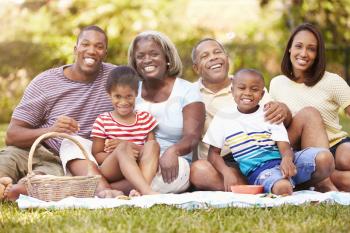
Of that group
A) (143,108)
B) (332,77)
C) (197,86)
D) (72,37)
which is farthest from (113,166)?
(72,37)

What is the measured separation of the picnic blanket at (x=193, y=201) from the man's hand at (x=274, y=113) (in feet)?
2.08

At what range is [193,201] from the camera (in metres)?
4.47

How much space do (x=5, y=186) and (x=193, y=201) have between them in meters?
1.35

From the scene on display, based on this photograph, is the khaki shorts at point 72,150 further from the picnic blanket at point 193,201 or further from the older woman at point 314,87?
the older woman at point 314,87

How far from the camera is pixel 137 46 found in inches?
212

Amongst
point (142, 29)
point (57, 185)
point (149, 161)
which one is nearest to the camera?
point (57, 185)

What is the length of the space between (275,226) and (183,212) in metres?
0.63

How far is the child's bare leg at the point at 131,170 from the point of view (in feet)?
15.9

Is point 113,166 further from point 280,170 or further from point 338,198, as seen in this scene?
point 338,198

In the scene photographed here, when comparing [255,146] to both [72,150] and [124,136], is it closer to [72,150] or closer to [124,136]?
[124,136]

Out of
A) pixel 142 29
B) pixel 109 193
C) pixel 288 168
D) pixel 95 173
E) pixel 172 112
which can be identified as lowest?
pixel 109 193

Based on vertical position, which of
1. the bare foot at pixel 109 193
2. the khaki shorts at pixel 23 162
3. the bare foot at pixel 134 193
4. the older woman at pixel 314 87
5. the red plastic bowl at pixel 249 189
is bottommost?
the bare foot at pixel 109 193

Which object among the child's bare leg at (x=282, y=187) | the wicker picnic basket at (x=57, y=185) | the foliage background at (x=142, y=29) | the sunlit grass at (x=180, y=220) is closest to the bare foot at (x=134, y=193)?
the wicker picnic basket at (x=57, y=185)

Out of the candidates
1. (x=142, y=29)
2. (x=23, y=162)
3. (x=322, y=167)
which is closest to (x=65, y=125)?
(x=23, y=162)
